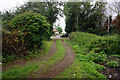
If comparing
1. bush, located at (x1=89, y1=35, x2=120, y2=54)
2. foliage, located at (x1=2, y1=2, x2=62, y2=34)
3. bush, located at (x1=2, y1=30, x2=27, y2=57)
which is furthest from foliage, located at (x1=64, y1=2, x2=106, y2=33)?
bush, located at (x1=2, y1=30, x2=27, y2=57)

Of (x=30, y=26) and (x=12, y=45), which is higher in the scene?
(x=30, y=26)

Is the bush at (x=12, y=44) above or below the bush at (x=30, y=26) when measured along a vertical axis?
below

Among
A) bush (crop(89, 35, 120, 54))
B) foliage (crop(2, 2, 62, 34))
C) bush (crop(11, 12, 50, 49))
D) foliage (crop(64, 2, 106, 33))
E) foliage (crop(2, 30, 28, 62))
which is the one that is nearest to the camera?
foliage (crop(2, 30, 28, 62))

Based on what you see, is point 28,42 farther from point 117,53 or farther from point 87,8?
point 87,8

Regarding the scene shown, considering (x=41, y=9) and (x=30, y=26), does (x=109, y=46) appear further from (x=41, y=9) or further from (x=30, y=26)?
(x=41, y=9)

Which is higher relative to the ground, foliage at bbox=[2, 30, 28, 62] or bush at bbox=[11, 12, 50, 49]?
bush at bbox=[11, 12, 50, 49]

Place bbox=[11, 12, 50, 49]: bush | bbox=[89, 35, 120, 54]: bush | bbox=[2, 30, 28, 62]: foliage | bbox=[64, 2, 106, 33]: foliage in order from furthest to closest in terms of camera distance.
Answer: bbox=[64, 2, 106, 33]: foliage < bbox=[89, 35, 120, 54]: bush < bbox=[11, 12, 50, 49]: bush < bbox=[2, 30, 28, 62]: foliage

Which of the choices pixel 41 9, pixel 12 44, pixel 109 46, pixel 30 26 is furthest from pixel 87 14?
pixel 12 44

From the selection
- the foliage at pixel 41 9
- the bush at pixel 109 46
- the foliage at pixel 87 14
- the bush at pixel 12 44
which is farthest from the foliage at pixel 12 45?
the foliage at pixel 87 14

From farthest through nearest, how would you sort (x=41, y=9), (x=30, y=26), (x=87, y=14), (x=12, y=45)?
(x=87, y=14) → (x=41, y=9) → (x=30, y=26) → (x=12, y=45)

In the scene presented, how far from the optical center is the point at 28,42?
673 cm

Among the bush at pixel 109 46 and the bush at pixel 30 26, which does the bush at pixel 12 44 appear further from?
the bush at pixel 109 46

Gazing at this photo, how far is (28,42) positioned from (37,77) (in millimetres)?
3806

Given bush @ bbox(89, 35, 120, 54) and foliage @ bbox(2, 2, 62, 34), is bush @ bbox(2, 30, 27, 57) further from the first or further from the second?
foliage @ bbox(2, 2, 62, 34)
